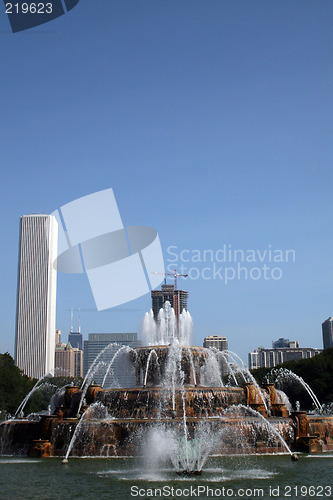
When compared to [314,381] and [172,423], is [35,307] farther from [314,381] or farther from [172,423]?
[172,423]

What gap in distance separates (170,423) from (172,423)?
0.27 ft

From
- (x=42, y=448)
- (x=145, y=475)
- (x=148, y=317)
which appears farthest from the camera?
(x=148, y=317)

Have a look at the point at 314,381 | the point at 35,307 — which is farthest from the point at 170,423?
the point at 35,307

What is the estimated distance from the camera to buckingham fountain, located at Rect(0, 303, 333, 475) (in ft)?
78.5

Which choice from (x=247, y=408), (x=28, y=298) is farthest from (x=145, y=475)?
(x=28, y=298)

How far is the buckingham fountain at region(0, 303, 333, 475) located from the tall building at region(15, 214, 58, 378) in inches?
6145

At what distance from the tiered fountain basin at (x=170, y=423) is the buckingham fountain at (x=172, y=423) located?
4 cm

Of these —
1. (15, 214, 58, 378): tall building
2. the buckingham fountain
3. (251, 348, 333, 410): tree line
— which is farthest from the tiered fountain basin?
(15, 214, 58, 378): tall building

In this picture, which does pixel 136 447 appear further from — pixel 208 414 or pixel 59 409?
pixel 59 409

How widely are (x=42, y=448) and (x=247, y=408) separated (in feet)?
33.4

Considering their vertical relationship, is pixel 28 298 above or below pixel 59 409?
above

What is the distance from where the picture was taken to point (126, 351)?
36469 millimetres

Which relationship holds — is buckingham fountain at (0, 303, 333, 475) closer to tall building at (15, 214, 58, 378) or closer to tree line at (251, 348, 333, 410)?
tree line at (251, 348, 333, 410)

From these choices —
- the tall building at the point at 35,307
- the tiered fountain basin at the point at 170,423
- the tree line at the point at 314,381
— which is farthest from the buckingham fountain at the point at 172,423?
the tall building at the point at 35,307
